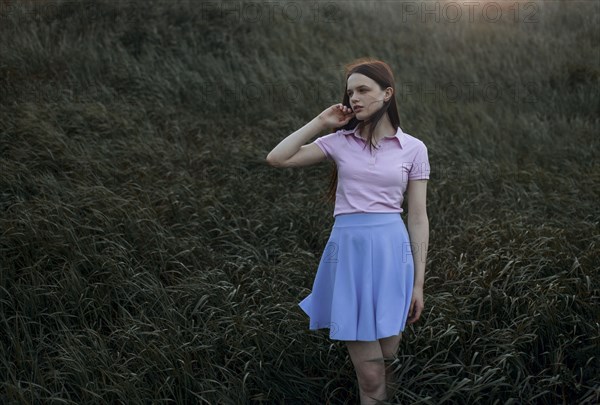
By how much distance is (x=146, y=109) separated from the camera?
7340 mm

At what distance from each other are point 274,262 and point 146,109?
3600 millimetres

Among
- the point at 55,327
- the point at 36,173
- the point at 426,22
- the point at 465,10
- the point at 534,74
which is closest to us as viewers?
the point at 55,327

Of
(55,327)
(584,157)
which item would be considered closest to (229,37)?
(584,157)

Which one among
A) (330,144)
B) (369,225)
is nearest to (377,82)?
(330,144)

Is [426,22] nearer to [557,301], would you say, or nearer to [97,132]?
[97,132]

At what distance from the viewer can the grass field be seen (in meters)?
3.28

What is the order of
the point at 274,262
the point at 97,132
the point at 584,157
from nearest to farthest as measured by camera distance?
1. the point at 274,262
2. the point at 97,132
3. the point at 584,157

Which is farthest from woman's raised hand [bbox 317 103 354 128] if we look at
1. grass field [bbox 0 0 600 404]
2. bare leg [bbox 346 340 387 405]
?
grass field [bbox 0 0 600 404]

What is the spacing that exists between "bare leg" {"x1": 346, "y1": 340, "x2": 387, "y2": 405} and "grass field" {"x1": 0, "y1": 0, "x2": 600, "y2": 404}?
11.3 inches

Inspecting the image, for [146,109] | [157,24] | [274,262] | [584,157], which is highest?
[157,24]

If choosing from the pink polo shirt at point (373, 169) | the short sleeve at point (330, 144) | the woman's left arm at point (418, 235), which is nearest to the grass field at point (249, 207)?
the woman's left arm at point (418, 235)

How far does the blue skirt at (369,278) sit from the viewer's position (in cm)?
258

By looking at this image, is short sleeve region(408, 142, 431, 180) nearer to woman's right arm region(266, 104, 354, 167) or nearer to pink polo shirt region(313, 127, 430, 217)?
pink polo shirt region(313, 127, 430, 217)

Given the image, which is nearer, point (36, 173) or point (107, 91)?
point (36, 173)
